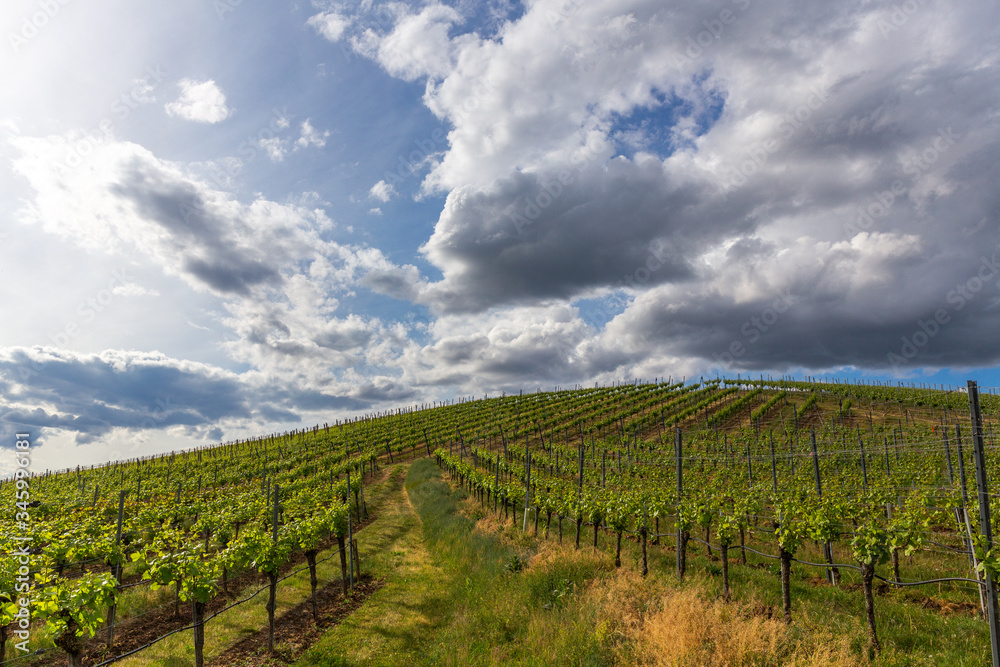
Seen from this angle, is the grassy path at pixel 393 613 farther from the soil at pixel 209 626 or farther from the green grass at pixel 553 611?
the soil at pixel 209 626

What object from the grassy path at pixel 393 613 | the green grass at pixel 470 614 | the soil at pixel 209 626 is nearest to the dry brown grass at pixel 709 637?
the green grass at pixel 470 614

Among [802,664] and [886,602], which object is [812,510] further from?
[802,664]

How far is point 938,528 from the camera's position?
65.3 ft

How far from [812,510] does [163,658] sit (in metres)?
15.4

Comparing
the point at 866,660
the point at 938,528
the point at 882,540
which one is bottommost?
the point at 938,528

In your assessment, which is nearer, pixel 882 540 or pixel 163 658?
pixel 882 540

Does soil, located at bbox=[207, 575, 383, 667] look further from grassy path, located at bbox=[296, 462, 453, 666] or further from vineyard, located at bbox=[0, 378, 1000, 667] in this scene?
grassy path, located at bbox=[296, 462, 453, 666]

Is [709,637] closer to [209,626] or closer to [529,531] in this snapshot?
[529,531]

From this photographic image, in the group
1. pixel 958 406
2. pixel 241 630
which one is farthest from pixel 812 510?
pixel 958 406

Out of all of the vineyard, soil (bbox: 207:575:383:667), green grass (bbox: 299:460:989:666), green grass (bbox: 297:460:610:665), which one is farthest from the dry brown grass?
soil (bbox: 207:575:383:667)

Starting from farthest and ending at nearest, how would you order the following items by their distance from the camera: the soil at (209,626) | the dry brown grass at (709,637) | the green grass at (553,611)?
the soil at (209,626)
the green grass at (553,611)
the dry brown grass at (709,637)

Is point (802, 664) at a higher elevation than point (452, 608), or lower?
higher

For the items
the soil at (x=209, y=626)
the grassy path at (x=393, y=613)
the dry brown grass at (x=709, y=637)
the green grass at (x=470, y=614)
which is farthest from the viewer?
the soil at (x=209, y=626)

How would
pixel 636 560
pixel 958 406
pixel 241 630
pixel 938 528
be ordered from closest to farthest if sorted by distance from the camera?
pixel 241 630
pixel 636 560
pixel 938 528
pixel 958 406
